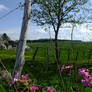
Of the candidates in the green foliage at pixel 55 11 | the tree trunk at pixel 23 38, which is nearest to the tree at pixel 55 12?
the green foliage at pixel 55 11

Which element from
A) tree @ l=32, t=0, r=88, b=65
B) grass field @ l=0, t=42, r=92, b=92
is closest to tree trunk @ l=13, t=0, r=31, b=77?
grass field @ l=0, t=42, r=92, b=92

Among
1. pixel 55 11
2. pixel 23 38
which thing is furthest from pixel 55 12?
pixel 23 38

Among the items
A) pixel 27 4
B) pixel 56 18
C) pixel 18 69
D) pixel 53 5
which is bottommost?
pixel 18 69

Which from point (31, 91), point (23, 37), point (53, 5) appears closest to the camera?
point (31, 91)

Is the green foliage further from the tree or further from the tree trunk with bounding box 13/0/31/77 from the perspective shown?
the tree trunk with bounding box 13/0/31/77

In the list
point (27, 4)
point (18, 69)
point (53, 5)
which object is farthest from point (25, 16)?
point (53, 5)

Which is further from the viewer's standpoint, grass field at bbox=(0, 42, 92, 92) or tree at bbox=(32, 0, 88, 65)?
tree at bbox=(32, 0, 88, 65)

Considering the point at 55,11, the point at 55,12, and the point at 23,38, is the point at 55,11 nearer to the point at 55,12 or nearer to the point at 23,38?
the point at 55,12

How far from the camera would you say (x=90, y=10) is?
37.0 feet

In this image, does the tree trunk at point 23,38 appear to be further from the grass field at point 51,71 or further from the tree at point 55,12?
the tree at point 55,12

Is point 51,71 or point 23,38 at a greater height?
point 23,38

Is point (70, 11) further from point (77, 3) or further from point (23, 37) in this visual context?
point (23, 37)

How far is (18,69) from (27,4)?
128 centimetres

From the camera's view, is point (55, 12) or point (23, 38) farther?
point (55, 12)
